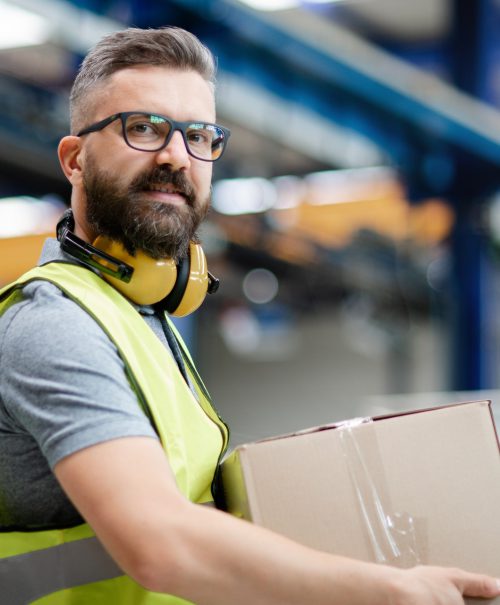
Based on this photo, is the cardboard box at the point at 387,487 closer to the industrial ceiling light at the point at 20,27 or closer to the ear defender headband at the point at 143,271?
the ear defender headband at the point at 143,271

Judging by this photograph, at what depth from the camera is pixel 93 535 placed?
1.23 m

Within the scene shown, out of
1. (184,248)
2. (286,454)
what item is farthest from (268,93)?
(286,454)

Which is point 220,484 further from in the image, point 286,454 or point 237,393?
point 237,393

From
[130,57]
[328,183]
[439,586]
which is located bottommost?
[439,586]

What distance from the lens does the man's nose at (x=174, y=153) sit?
4.52 ft

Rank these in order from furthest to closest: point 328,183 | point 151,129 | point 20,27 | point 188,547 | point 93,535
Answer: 1. point 328,183
2. point 20,27
3. point 151,129
4. point 93,535
5. point 188,547

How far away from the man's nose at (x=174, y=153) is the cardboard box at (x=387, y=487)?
0.50 meters

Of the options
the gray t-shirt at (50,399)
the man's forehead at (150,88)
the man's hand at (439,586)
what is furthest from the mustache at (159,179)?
the man's hand at (439,586)

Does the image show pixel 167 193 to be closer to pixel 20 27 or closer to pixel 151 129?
pixel 151 129

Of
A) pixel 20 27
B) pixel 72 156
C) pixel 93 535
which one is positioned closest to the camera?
pixel 93 535

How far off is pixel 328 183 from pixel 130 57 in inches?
336

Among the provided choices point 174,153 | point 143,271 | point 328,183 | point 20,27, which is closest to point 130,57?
point 174,153

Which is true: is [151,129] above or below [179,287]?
above

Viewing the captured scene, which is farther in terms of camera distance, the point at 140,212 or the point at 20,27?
the point at 20,27
